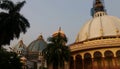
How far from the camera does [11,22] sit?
135ft

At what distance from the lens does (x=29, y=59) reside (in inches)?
3647

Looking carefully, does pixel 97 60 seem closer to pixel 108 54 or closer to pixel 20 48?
pixel 108 54

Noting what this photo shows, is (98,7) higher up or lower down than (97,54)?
higher up

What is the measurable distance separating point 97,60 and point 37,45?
42.3 meters

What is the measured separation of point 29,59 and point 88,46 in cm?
3671

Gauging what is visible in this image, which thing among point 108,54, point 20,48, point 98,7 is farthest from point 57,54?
point 20,48

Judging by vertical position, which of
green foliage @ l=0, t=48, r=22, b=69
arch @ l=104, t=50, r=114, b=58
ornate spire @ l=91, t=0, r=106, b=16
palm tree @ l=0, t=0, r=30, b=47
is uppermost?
ornate spire @ l=91, t=0, r=106, b=16

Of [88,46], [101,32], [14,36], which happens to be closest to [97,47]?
[88,46]

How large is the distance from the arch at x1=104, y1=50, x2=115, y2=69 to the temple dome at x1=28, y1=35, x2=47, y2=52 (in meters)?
40.9

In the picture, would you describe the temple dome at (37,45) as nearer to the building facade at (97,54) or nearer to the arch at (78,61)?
the building facade at (97,54)

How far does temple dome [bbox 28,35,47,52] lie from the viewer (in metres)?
97.1

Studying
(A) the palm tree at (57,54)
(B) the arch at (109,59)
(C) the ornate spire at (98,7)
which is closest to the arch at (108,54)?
(B) the arch at (109,59)

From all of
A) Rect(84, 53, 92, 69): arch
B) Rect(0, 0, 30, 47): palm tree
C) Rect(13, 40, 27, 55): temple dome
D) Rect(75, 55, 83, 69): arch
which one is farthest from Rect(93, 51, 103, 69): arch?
Rect(13, 40, 27, 55): temple dome

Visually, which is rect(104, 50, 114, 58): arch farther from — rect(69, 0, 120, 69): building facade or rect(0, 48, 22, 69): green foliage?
rect(0, 48, 22, 69): green foliage
